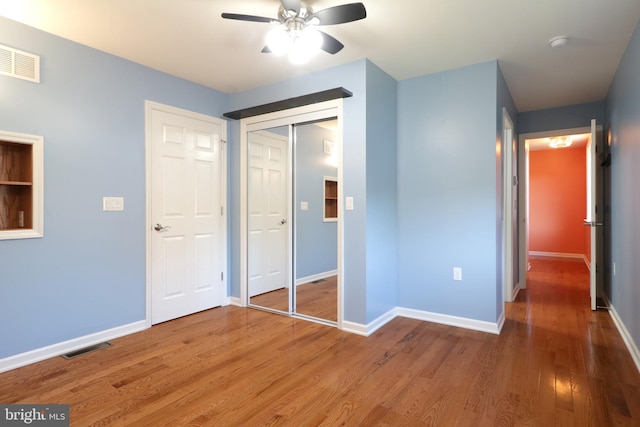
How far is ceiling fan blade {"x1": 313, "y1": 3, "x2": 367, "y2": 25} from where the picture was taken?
6.24 feet

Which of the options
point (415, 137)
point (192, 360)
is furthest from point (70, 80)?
point (415, 137)

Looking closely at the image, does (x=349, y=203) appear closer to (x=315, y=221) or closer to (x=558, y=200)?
(x=315, y=221)

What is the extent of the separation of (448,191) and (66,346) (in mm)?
3426

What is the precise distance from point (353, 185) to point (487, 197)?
119 cm

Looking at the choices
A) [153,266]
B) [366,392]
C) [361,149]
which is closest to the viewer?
[366,392]

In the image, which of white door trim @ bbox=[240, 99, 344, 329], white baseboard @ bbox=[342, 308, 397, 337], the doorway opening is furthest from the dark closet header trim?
the doorway opening

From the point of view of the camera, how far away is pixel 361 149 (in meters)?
3.01

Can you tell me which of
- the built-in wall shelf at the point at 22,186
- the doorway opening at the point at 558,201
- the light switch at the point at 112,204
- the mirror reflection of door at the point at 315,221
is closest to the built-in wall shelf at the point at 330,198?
the mirror reflection of door at the point at 315,221

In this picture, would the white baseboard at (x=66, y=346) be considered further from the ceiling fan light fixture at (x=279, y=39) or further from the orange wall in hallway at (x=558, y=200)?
the orange wall in hallway at (x=558, y=200)

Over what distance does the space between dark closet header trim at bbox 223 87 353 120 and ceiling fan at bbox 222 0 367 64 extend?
0.69 meters

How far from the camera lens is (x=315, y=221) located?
11.7 feet

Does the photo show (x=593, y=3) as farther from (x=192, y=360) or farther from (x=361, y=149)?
(x=192, y=360)

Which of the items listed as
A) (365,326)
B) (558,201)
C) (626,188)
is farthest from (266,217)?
(558,201)

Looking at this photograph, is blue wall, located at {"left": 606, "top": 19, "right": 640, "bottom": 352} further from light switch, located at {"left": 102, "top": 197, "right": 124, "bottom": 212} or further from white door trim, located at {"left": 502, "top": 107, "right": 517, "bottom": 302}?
light switch, located at {"left": 102, "top": 197, "right": 124, "bottom": 212}
